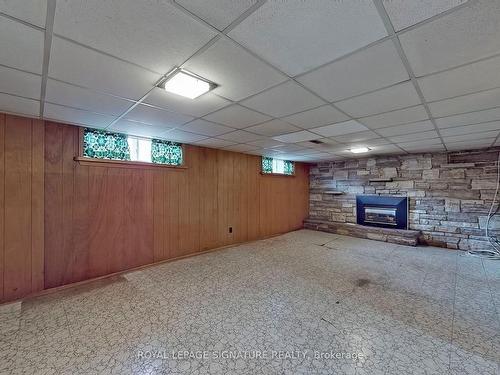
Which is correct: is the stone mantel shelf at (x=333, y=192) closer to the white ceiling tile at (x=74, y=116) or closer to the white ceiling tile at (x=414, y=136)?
the white ceiling tile at (x=414, y=136)

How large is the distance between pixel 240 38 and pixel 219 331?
227cm

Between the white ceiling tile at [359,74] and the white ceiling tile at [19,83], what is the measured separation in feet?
6.77

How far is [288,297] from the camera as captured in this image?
2604 mm

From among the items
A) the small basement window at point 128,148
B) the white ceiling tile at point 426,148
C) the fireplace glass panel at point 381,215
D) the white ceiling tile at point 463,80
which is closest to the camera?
the white ceiling tile at point 463,80

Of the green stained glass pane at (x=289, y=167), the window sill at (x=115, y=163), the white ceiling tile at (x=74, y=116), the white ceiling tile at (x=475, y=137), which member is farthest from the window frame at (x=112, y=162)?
the white ceiling tile at (x=475, y=137)

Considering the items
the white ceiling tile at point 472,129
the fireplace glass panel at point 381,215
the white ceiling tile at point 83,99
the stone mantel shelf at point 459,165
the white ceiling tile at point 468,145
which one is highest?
the white ceiling tile at point 83,99

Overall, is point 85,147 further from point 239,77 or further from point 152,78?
→ point 239,77

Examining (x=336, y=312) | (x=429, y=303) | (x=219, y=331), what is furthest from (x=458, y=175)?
(x=219, y=331)

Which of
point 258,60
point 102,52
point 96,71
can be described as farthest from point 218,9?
point 96,71

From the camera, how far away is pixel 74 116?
261 centimetres

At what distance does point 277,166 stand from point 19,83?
17.0 ft

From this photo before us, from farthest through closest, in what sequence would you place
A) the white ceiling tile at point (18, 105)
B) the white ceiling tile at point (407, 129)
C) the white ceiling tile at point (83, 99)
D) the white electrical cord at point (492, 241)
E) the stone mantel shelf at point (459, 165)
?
the stone mantel shelf at point (459, 165) < the white electrical cord at point (492, 241) < the white ceiling tile at point (407, 129) < the white ceiling tile at point (18, 105) < the white ceiling tile at point (83, 99)

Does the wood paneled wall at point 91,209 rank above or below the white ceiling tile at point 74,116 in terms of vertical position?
below

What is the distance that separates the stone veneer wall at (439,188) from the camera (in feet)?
14.5
